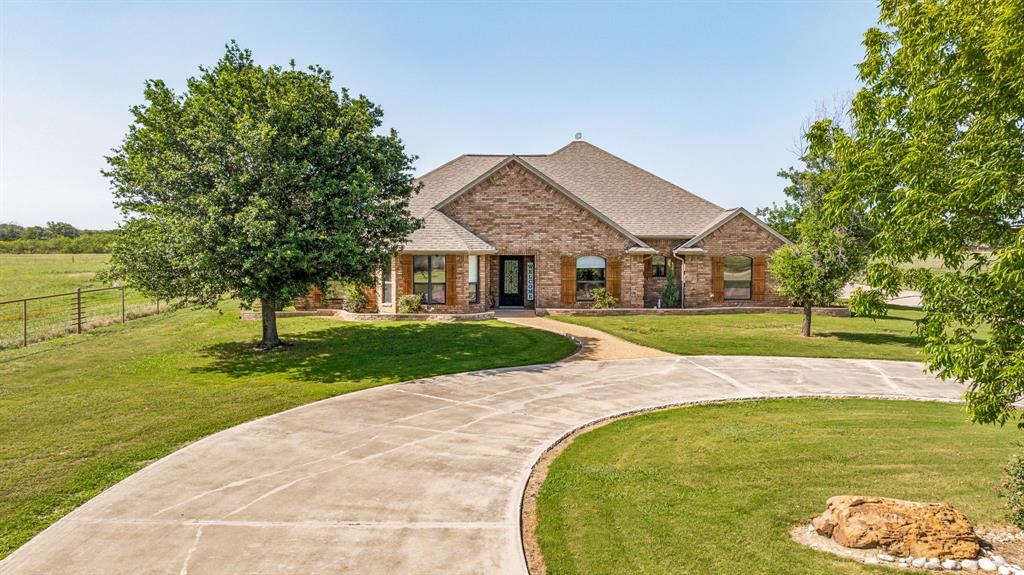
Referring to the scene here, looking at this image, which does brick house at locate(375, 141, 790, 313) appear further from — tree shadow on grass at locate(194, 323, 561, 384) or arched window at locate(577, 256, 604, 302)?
tree shadow on grass at locate(194, 323, 561, 384)

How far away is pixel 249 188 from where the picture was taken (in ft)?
50.2

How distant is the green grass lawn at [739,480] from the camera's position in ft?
19.5

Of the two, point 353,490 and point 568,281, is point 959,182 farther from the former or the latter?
point 568,281

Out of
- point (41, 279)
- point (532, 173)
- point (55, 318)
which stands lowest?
point (55, 318)

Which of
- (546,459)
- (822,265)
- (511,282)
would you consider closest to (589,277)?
(511,282)

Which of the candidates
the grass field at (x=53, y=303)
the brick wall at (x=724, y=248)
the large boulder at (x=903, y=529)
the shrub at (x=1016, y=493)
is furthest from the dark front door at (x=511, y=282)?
the shrub at (x=1016, y=493)

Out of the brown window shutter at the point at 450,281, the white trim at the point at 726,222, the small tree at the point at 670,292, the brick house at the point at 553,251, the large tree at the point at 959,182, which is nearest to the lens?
the large tree at the point at 959,182

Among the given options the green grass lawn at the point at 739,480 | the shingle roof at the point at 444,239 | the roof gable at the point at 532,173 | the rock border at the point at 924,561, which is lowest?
the rock border at the point at 924,561

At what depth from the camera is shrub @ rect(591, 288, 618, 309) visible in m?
27.2

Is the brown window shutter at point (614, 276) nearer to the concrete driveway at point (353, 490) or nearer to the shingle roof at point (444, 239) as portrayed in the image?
the shingle roof at point (444, 239)

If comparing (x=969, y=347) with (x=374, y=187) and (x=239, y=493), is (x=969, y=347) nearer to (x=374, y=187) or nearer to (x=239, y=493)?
(x=239, y=493)

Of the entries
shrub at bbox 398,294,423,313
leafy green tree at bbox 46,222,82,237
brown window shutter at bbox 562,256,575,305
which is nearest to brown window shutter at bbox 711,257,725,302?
brown window shutter at bbox 562,256,575,305

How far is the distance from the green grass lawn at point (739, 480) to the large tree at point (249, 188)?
32.3 ft

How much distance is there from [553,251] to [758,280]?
11683 mm
